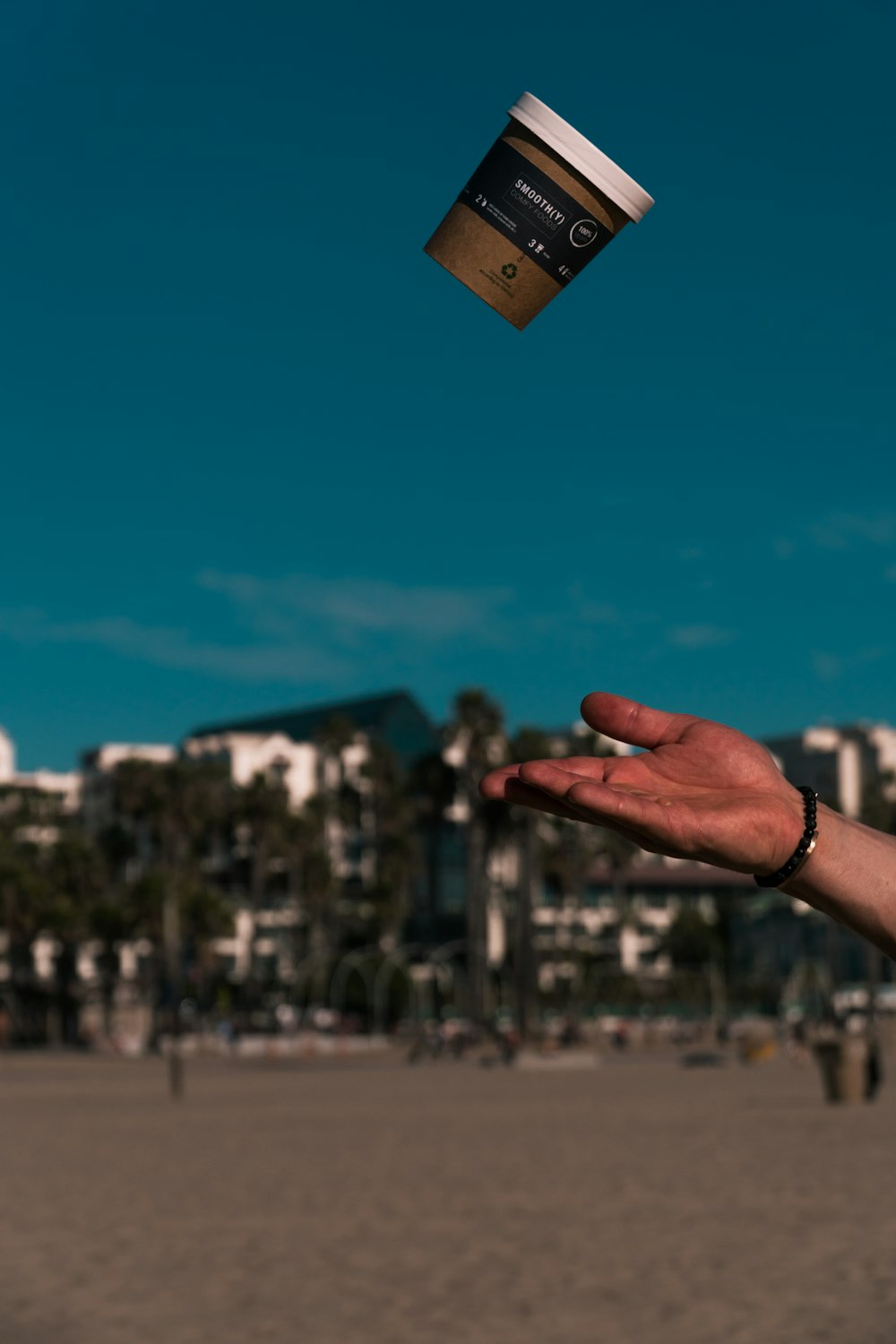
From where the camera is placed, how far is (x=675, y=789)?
265cm

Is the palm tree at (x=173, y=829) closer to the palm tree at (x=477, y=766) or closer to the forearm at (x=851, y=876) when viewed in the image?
the palm tree at (x=477, y=766)

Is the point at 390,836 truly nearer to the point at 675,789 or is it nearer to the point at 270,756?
the point at 270,756

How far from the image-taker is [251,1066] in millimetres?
64875

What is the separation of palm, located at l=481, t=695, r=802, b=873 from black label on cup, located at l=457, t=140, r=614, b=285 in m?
0.62

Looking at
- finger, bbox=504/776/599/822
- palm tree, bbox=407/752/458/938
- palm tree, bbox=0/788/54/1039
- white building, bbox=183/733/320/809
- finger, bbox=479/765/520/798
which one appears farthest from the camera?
white building, bbox=183/733/320/809

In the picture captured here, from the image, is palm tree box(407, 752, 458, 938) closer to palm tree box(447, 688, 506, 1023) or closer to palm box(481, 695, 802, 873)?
palm tree box(447, 688, 506, 1023)

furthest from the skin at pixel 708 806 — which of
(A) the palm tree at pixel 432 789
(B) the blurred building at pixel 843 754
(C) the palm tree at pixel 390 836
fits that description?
(B) the blurred building at pixel 843 754

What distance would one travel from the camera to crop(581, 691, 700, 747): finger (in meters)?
2.77

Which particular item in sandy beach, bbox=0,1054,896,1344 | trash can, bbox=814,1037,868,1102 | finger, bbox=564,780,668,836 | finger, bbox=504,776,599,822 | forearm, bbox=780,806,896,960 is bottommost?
sandy beach, bbox=0,1054,896,1344

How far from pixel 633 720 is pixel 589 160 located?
0.79 m

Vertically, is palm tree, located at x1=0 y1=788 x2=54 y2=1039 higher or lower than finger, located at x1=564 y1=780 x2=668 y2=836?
higher

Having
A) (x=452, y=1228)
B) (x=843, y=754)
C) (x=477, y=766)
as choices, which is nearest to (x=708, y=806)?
(x=452, y=1228)

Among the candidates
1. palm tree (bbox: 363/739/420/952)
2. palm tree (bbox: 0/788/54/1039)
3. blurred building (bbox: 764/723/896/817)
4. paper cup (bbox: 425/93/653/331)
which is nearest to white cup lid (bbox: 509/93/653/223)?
paper cup (bbox: 425/93/653/331)

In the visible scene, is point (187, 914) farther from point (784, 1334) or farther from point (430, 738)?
point (784, 1334)
